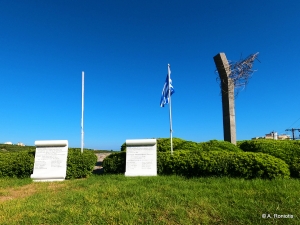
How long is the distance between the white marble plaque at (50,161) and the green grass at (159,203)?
1.22 metres

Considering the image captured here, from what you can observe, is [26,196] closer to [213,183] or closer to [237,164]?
[213,183]

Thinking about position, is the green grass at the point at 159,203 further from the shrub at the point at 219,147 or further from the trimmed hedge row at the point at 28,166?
the shrub at the point at 219,147

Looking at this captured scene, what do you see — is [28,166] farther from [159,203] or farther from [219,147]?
[219,147]

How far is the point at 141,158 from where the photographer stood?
6.95m

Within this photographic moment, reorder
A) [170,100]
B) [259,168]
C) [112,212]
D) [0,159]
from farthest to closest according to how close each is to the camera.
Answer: [170,100] → [0,159] → [259,168] → [112,212]

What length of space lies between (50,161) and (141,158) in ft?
9.41

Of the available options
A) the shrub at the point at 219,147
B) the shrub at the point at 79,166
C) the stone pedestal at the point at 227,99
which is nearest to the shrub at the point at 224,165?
the shrub at the point at 219,147

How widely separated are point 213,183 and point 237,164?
1.01m

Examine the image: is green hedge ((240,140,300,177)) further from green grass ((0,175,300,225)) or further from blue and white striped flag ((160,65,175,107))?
blue and white striped flag ((160,65,175,107))

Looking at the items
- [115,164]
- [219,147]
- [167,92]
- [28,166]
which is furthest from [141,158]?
[28,166]

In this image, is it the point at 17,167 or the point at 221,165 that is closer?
the point at 221,165

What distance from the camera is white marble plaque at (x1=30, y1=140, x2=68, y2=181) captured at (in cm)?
674

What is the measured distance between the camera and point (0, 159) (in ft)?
23.4

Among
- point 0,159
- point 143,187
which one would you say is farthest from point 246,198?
point 0,159
